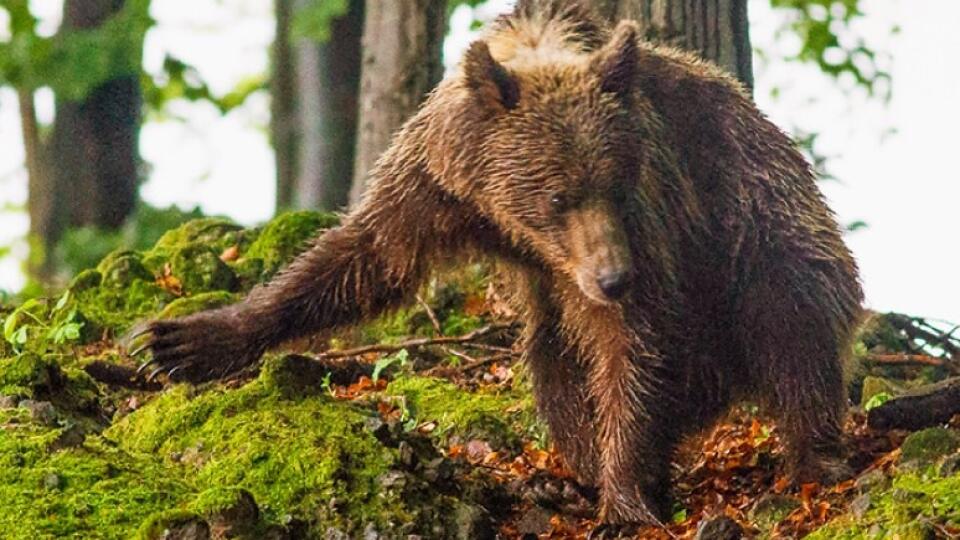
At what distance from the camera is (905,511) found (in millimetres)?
4660

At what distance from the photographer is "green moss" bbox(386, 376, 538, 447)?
22.6ft

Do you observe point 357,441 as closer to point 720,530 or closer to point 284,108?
point 720,530

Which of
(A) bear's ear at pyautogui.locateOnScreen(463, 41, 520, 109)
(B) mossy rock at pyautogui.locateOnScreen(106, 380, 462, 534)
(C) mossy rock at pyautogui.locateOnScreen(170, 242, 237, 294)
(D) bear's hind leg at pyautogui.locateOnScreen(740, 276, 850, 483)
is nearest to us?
(B) mossy rock at pyautogui.locateOnScreen(106, 380, 462, 534)

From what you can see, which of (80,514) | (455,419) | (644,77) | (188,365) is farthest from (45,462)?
(644,77)

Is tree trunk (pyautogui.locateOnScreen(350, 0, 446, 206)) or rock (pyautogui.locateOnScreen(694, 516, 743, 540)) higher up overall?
tree trunk (pyautogui.locateOnScreen(350, 0, 446, 206))

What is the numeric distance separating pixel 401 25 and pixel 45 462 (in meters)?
6.57

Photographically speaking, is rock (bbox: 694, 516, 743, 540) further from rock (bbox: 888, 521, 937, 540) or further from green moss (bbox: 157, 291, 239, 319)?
green moss (bbox: 157, 291, 239, 319)

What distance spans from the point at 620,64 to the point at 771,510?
1823 millimetres

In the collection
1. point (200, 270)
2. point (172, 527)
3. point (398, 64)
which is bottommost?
point (200, 270)

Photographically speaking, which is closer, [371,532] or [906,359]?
[371,532]

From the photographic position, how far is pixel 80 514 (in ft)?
15.5

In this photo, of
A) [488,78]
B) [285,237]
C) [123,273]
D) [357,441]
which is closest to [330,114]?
[285,237]

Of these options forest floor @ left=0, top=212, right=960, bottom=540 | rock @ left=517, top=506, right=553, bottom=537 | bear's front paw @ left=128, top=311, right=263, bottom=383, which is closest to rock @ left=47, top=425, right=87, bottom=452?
forest floor @ left=0, top=212, right=960, bottom=540

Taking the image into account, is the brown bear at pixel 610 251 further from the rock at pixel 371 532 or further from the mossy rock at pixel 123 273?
the mossy rock at pixel 123 273
